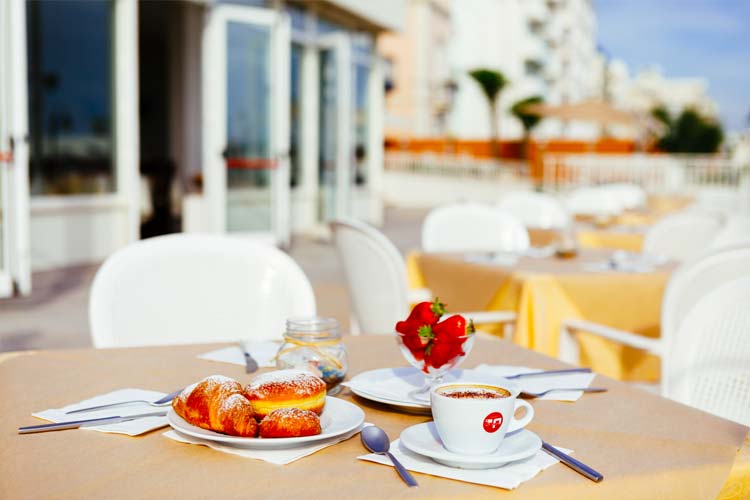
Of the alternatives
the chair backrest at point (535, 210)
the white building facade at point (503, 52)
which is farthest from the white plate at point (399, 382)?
the white building facade at point (503, 52)

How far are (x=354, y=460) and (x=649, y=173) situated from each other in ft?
50.8

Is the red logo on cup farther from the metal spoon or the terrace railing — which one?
the terrace railing

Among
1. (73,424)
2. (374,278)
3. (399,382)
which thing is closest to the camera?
(73,424)

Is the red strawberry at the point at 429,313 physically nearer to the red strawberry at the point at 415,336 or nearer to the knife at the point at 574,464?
the red strawberry at the point at 415,336

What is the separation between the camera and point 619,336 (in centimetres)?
270

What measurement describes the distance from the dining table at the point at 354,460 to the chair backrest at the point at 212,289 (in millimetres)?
687

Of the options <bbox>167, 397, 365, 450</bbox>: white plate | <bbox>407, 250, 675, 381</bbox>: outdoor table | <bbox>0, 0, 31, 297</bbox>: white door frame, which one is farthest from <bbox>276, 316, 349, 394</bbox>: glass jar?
<bbox>0, 0, 31, 297</bbox>: white door frame

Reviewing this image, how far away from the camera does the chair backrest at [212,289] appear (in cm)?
210

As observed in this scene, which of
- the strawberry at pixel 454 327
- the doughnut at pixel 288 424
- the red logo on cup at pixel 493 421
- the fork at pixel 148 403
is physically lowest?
the fork at pixel 148 403

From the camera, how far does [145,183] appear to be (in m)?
12.4

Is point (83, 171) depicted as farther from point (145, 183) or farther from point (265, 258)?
point (265, 258)

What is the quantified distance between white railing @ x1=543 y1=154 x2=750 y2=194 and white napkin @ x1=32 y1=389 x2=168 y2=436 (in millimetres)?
13098

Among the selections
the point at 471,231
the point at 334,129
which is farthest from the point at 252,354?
the point at 334,129

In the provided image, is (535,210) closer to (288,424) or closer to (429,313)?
(429,313)
